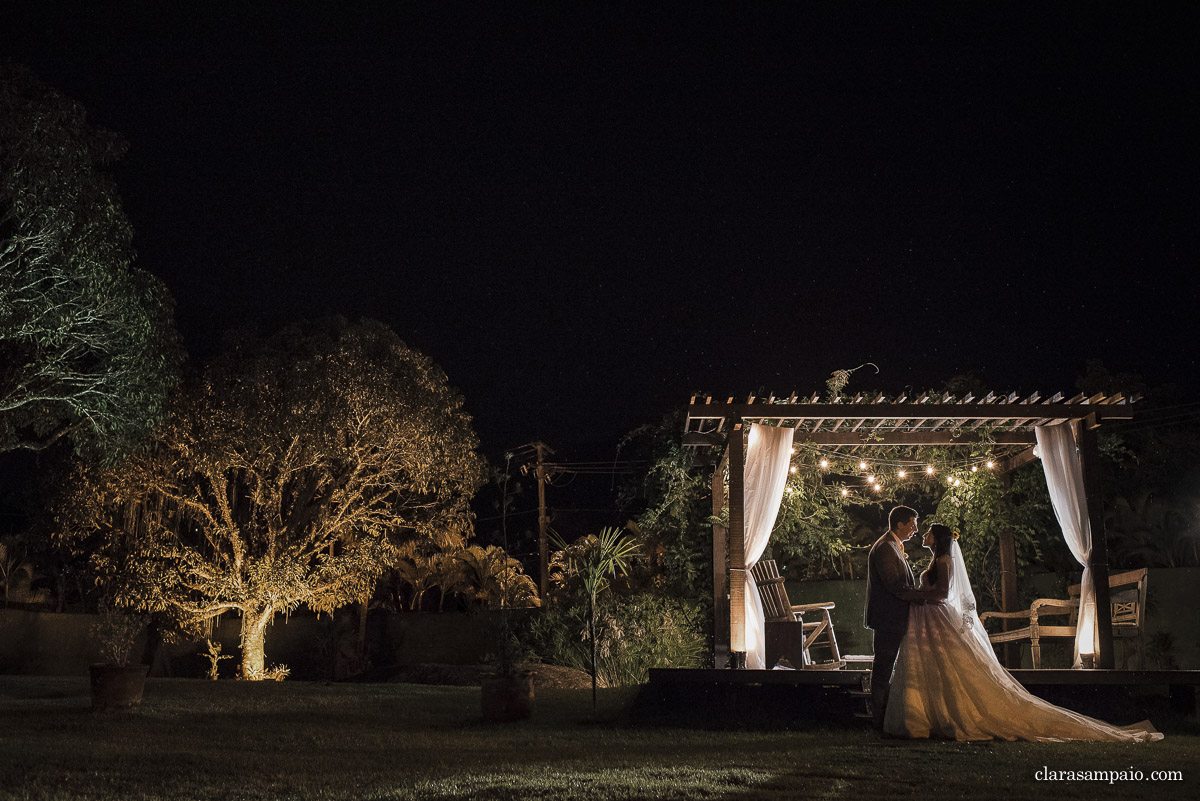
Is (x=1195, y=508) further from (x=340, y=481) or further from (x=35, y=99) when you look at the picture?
(x=35, y=99)

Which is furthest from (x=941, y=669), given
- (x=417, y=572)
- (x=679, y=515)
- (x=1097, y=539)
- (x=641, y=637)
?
(x=417, y=572)

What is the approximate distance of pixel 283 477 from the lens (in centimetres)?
1428

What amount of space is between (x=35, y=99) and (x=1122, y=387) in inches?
616

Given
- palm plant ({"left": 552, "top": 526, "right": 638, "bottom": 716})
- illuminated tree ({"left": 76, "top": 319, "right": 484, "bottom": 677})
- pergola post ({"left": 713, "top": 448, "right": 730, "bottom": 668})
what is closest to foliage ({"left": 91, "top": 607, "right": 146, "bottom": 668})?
illuminated tree ({"left": 76, "top": 319, "right": 484, "bottom": 677})

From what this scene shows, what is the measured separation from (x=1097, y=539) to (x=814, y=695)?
2918mm

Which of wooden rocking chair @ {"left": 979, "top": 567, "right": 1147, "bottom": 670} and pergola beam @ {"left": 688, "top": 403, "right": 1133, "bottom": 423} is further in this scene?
pergola beam @ {"left": 688, "top": 403, "right": 1133, "bottom": 423}

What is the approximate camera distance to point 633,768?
5.25 m

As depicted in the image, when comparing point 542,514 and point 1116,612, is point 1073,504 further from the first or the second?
point 542,514

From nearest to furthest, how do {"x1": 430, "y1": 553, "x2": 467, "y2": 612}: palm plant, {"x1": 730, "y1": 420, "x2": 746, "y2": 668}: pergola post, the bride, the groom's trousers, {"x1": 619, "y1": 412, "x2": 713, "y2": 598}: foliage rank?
1. the bride
2. the groom's trousers
3. {"x1": 730, "y1": 420, "x2": 746, "y2": 668}: pergola post
4. {"x1": 619, "y1": 412, "x2": 713, "y2": 598}: foliage
5. {"x1": 430, "y1": 553, "x2": 467, "y2": 612}: palm plant

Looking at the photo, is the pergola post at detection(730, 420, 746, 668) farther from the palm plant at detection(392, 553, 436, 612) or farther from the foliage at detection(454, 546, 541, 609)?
the palm plant at detection(392, 553, 436, 612)

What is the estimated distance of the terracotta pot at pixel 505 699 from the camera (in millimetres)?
7559

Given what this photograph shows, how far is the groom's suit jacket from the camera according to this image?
657cm

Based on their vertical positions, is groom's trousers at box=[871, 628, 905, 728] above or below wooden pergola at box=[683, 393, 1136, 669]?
below

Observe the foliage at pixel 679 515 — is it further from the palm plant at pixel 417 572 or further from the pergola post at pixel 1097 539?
the palm plant at pixel 417 572
